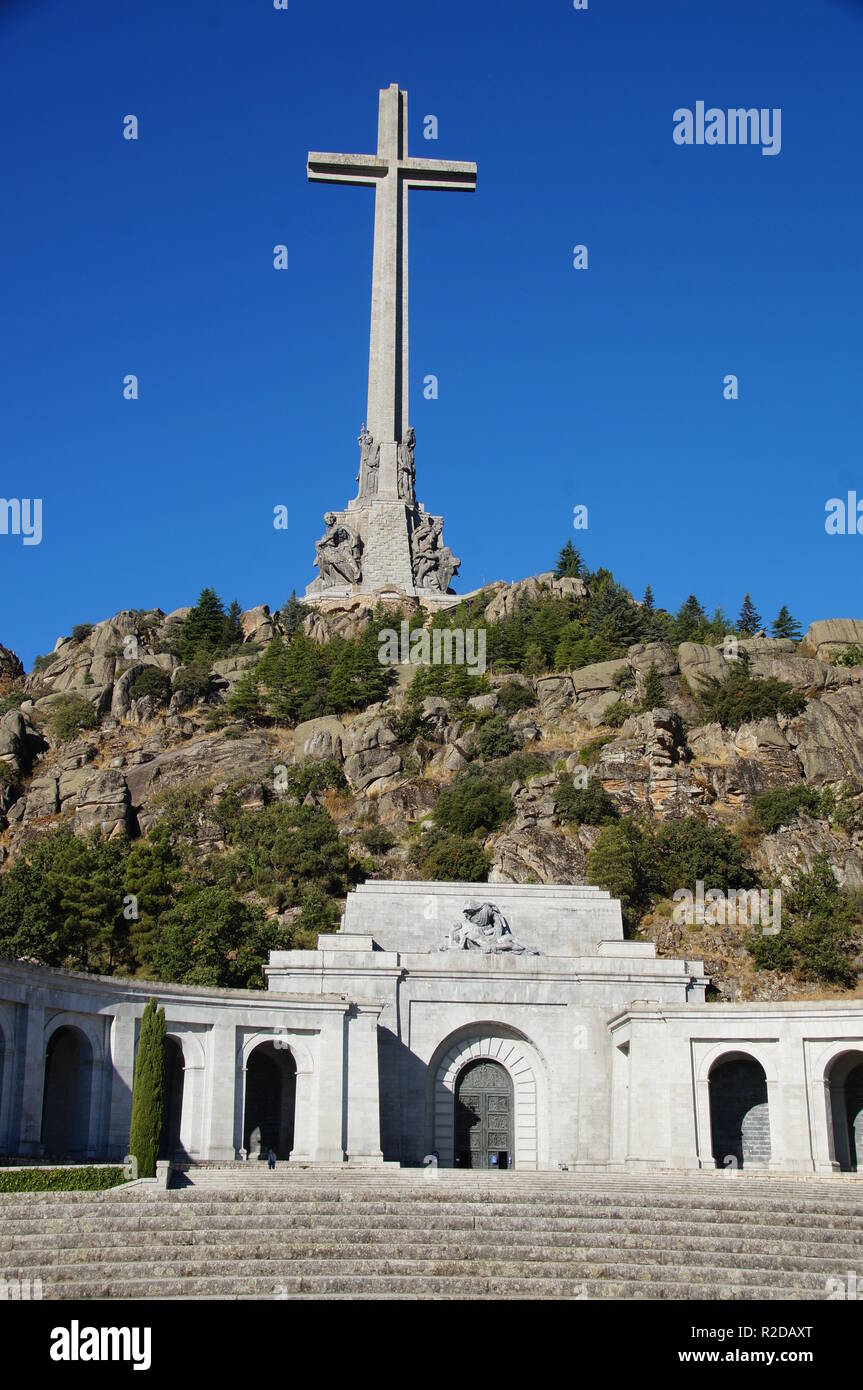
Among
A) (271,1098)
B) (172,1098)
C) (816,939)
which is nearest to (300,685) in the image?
(816,939)

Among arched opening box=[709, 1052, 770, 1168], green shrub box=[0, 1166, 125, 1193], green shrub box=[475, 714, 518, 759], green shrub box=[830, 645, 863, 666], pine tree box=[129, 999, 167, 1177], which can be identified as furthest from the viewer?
green shrub box=[830, 645, 863, 666]

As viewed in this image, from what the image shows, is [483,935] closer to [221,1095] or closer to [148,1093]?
[221,1095]

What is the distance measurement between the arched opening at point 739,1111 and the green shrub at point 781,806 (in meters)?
28.8

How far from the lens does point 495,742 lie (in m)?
76.2

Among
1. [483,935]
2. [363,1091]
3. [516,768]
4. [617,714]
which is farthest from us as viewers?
[617,714]

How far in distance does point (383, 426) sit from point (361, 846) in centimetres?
3301

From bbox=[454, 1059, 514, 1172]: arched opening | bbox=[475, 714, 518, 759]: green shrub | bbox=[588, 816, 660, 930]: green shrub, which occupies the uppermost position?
bbox=[475, 714, 518, 759]: green shrub

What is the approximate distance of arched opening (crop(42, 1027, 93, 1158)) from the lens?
1427 inches

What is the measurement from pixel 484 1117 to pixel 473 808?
1121 inches

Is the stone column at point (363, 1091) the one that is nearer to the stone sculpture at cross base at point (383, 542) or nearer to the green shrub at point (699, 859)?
the green shrub at point (699, 859)

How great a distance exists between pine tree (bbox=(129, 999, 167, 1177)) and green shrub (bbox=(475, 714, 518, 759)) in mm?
43105

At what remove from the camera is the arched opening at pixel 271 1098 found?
1586 inches

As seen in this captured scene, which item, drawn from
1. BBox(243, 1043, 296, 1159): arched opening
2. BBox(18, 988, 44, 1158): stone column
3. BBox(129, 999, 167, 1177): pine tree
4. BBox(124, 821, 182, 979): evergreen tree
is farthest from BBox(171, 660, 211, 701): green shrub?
BBox(129, 999, 167, 1177): pine tree

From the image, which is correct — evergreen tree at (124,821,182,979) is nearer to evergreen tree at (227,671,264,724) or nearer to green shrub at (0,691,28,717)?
evergreen tree at (227,671,264,724)
